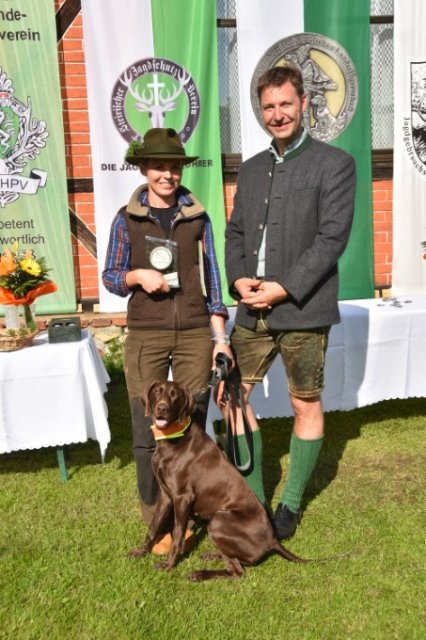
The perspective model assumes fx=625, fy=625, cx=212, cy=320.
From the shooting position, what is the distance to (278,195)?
3.04 m

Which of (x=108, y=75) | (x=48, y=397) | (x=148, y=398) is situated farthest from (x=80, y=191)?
(x=148, y=398)

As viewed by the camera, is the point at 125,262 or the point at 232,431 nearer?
the point at 125,262

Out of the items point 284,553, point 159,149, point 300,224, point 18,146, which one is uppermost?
point 18,146

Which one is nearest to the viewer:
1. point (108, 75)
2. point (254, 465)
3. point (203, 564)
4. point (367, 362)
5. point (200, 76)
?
point (203, 564)

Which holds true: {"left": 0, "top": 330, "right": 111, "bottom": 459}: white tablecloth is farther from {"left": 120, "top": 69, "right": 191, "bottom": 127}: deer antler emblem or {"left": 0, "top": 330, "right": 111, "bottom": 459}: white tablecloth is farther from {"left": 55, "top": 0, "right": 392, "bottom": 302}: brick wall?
{"left": 120, "top": 69, "right": 191, "bottom": 127}: deer antler emblem

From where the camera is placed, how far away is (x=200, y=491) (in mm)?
2941

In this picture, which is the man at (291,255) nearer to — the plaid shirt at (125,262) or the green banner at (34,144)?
the plaid shirt at (125,262)

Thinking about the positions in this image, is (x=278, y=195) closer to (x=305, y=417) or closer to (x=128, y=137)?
(x=305, y=417)

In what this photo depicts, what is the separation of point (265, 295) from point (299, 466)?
38.8 inches

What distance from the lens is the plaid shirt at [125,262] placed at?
3.05 metres

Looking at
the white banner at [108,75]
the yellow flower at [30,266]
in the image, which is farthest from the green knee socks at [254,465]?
the white banner at [108,75]

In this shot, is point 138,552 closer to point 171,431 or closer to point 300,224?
point 171,431

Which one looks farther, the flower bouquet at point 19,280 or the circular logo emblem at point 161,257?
the flower bouquet at point 19,280

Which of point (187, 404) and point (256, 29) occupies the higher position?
point (256, 29)
